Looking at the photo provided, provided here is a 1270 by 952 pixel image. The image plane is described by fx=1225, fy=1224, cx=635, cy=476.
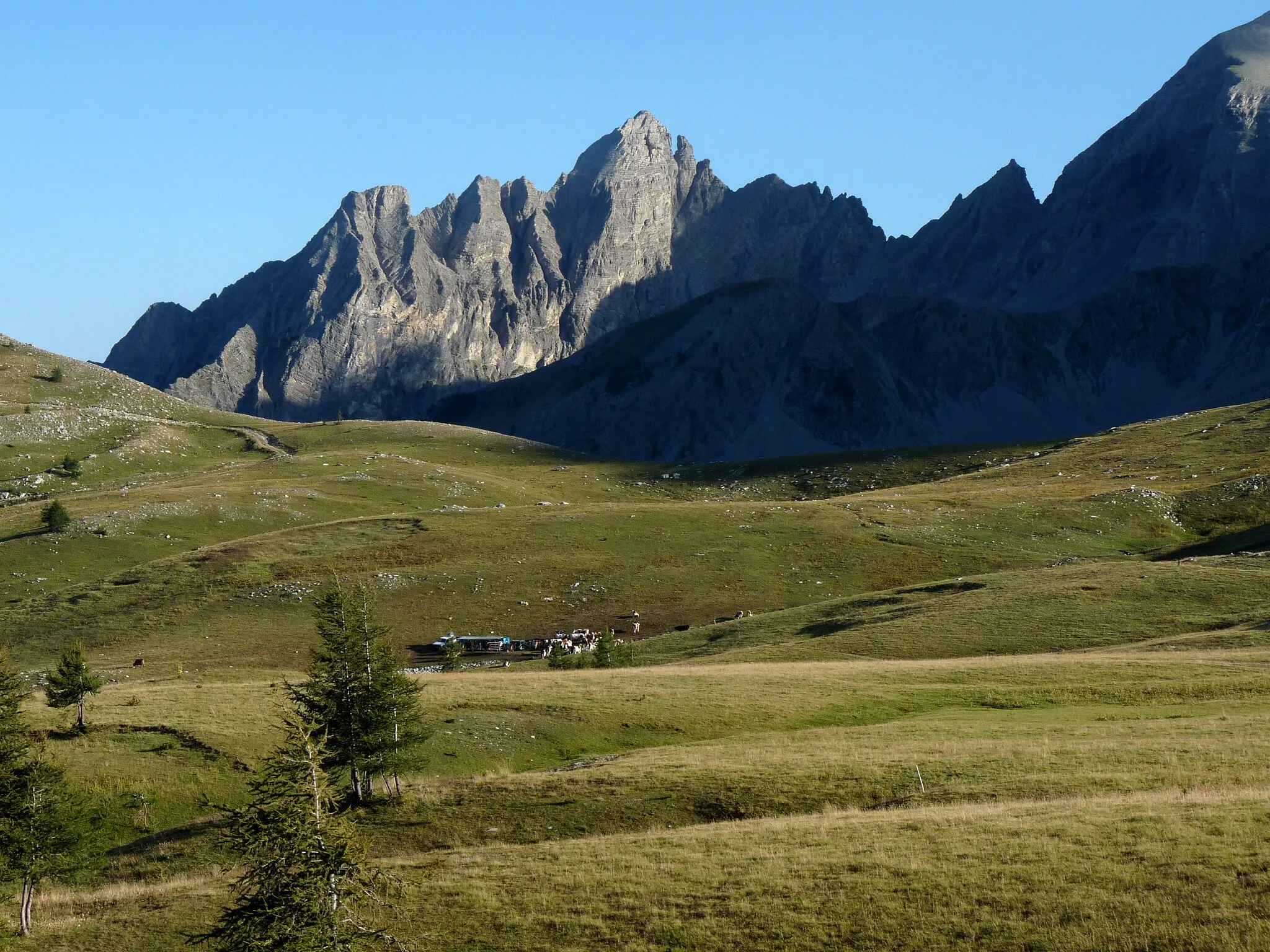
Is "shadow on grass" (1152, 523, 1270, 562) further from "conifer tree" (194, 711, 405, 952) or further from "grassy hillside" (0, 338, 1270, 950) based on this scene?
"conifer tree" (194, 711, 405, 952)

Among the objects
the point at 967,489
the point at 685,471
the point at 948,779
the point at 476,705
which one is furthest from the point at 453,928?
the point at 685,471

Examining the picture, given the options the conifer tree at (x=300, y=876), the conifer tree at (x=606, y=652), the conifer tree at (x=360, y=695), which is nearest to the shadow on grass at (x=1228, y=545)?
the conifer tree at (x=606, y=652)

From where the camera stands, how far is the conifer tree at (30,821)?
31.2 metres

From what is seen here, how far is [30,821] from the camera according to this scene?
3162 cm

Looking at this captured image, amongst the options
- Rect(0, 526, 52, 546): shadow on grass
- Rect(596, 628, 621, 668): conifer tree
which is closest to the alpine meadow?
Rect(596, 628, 621, 668): conifer tree

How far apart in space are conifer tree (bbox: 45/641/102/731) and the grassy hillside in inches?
39.2

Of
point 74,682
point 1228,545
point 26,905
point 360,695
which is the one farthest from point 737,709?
point 1228,545

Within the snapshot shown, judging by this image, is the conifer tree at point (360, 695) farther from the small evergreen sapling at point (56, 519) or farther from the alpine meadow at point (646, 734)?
the small evergreen sapling at point (56, 519)

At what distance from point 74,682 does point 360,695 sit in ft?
50.9

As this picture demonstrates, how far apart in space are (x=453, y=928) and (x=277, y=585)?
267 ft

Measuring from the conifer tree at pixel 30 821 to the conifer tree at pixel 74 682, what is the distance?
16.1 metres

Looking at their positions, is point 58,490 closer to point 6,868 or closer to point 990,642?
point 990,642

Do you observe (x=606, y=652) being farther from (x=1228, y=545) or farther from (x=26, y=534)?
(x=26, y=534)

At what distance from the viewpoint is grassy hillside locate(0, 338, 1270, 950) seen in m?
26.2
